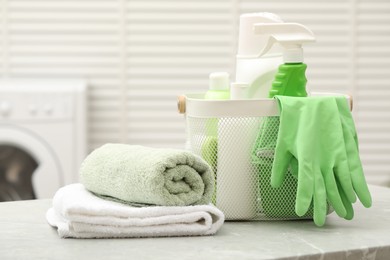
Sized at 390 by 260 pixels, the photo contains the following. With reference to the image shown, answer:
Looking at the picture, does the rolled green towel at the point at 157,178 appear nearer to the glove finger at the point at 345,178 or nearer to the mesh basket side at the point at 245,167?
the mesh basket side at the point at 245,167

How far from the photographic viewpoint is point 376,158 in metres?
3.38

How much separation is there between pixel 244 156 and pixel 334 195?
0.15 metres

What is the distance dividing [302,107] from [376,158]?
7.57ft

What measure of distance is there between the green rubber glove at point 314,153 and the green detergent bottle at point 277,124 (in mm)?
28

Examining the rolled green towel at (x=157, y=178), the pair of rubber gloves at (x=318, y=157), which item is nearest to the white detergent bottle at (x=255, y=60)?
the pair of rubber gloves at (x=318, y=157)

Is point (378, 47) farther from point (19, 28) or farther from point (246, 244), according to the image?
point (246, 244)

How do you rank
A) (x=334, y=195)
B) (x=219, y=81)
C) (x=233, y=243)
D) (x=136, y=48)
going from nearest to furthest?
1. (x=233, y=243)
2. (x=334, y=195)
3. (x=219, y=81)
4. (x=136, y=48)

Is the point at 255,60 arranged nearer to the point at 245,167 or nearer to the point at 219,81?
the point at 219,81

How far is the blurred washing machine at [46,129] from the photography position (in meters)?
2.93

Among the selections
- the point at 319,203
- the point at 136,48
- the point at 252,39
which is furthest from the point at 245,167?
the point at 136,48

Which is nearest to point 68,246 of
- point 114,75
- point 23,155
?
point 23,155

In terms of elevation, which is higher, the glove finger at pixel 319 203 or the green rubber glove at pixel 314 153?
the green rubber glove at pixel 314 153

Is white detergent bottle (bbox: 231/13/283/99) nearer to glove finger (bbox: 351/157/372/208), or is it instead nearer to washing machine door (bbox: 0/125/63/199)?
glove finger (bbox: 351/157/372/208)

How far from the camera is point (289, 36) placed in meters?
1.22
